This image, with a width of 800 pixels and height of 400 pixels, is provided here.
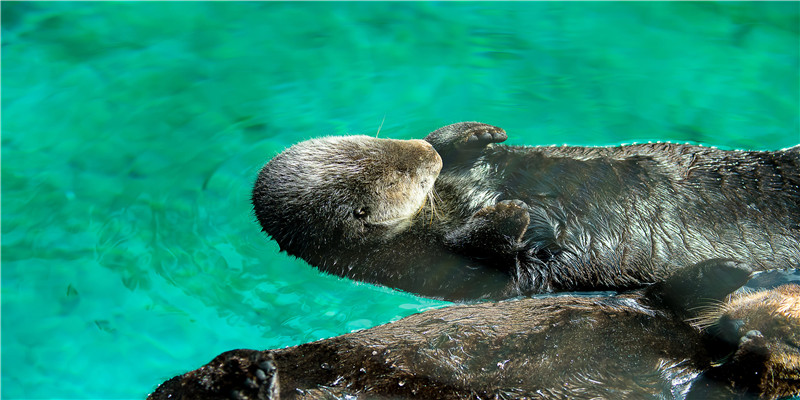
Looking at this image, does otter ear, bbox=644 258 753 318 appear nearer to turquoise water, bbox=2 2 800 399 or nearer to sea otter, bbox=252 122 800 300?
sea otter, bbox=252 122 800 300

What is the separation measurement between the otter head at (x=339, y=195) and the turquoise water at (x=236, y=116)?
0.55 metres

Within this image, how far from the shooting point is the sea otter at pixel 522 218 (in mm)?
3424

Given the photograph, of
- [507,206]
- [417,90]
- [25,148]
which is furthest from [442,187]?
[25,148]

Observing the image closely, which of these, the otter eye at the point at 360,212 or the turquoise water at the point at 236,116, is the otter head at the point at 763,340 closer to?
the turquoise water at the point at 236,116

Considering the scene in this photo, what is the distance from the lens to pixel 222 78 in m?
6.03

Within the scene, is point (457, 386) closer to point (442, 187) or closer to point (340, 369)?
point (340, 369)

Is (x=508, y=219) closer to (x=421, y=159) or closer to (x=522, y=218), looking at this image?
(x=522, y=218)

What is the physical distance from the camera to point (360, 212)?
3.42 meters

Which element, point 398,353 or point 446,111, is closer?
point 398,353

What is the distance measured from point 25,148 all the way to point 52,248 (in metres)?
1.29

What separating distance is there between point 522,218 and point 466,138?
84cm

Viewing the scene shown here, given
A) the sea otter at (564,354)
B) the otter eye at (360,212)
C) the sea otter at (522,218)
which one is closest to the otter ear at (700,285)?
the sea otter at (564,354)

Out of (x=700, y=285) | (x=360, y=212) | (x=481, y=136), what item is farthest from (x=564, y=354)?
(x=481, y=136)

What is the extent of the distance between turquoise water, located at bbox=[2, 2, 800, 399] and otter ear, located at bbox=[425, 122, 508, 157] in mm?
992
